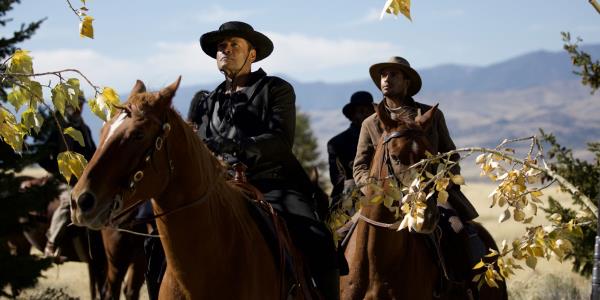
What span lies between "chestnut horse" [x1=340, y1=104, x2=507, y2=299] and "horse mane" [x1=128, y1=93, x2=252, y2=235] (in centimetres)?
191

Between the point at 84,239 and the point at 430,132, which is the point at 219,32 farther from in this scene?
the point at 84,239

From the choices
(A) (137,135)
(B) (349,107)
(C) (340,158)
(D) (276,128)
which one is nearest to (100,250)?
(C) (340,158)

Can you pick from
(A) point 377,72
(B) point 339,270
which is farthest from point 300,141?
(B) point 339,270

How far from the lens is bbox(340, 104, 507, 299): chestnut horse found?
7867 millimetres

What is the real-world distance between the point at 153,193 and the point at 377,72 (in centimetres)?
520

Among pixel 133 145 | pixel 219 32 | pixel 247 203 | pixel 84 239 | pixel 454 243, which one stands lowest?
pixel 84 239

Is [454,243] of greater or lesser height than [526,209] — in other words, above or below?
below

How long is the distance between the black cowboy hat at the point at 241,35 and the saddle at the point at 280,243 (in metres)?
1.25

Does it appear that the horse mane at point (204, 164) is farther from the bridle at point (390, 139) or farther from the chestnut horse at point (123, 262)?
the chestnut horse at point (123, 262)

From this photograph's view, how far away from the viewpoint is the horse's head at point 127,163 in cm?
475

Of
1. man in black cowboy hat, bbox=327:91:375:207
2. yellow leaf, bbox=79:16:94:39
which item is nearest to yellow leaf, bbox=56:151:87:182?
yellow leaf, bbox=79:16:94:39

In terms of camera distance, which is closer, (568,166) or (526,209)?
(526,209)

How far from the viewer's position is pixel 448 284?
8.41 m

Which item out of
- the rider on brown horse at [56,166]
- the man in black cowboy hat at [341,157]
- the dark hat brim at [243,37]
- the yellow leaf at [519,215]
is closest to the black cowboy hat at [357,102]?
the man in black cowboy hat at [341,157]
